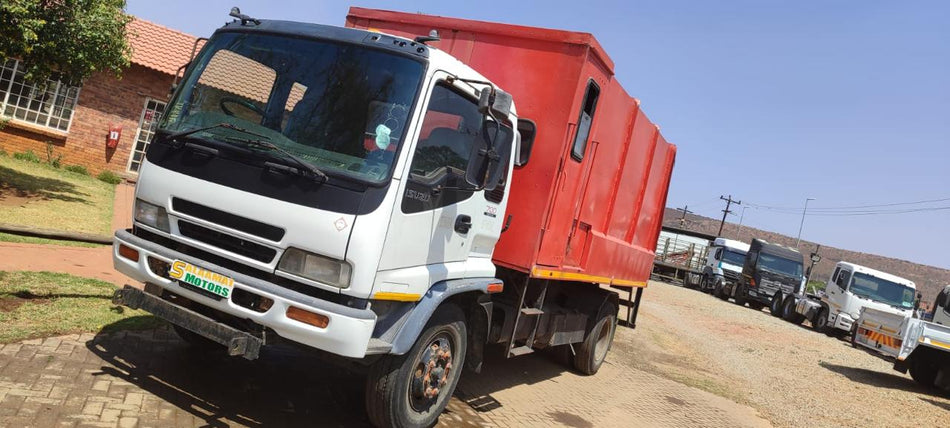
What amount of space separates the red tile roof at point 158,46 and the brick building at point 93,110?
24 mm

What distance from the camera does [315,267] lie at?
3.79 m

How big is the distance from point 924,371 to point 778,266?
1575 centimetres

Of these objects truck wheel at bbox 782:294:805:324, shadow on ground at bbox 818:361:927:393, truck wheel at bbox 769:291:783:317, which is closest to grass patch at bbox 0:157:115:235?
shadow on ground at bbox 818:361:927:393

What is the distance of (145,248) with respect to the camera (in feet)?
13.7

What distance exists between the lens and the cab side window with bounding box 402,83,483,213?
4.11 m

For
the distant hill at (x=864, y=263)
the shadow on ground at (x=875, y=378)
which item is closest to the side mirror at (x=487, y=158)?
the shadow on ground at (x=875, y=378)

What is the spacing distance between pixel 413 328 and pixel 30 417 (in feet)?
6.92

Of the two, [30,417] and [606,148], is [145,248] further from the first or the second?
[606,148]

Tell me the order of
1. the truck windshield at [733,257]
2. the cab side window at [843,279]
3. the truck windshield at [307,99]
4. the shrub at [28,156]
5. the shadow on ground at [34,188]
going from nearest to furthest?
the truck windshield at [307,99] < the shadow on ground at [34,188] < the shrub at [28,156] < the cab side window at [843,279] < the truck windshield at [733,257]

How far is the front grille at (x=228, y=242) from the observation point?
3883mm

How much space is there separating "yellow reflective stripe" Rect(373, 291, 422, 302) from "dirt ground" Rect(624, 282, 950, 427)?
6.54 m

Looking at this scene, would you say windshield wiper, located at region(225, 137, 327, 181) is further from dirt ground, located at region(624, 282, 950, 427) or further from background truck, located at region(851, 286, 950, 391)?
background truck, located at region(851, 286, 950, 391)

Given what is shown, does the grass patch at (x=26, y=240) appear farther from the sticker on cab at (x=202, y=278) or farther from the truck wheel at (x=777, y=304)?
the truck wheel at (x=777, y=304)

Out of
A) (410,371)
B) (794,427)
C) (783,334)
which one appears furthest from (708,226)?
(410,371)
